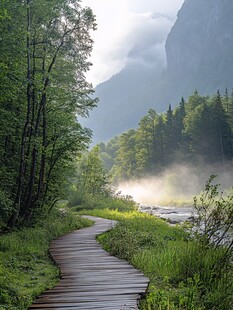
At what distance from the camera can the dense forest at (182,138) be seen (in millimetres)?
65875

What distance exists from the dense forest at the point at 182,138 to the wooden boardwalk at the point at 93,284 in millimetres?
58028

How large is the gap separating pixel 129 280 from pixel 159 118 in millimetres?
75293

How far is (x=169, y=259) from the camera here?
8.80 meters

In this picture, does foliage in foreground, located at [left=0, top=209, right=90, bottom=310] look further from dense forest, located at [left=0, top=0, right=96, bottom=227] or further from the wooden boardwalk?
dense forest, located at [left=0, top=0, right=96, bottom=227]

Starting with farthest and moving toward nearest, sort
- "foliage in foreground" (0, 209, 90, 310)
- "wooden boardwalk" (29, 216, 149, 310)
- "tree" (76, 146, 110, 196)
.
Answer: "tree" (76, 146, 110, 196)
"foliage in foreground" (0, 209, 90, 310)
"wooden boardwalk" (29, 216, 149, 310)

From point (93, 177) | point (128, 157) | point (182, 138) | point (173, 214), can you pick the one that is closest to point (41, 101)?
point (173, 214)

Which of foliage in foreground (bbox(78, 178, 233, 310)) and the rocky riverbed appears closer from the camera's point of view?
foliage in foreground (bbox(78, 178, 233, 310))

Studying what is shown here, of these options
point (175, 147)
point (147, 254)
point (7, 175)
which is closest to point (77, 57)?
point (7, 175)

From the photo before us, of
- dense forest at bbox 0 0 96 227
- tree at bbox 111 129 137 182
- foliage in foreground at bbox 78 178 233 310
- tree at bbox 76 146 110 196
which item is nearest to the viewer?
foliage in foreground at bbox 78 178 233 310

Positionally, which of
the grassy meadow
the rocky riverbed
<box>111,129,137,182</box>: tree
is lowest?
the rocky riverbed

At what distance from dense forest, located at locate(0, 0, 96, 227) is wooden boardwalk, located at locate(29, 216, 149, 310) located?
539cm

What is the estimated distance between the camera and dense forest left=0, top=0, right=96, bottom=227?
1428cm

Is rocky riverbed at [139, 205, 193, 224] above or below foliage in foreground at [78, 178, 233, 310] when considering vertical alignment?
below

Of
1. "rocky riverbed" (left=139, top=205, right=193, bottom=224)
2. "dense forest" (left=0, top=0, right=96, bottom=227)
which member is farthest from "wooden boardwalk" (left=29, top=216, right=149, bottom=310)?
"rocky riverbed" (left=139, top=205, right=193, bottom=224)
